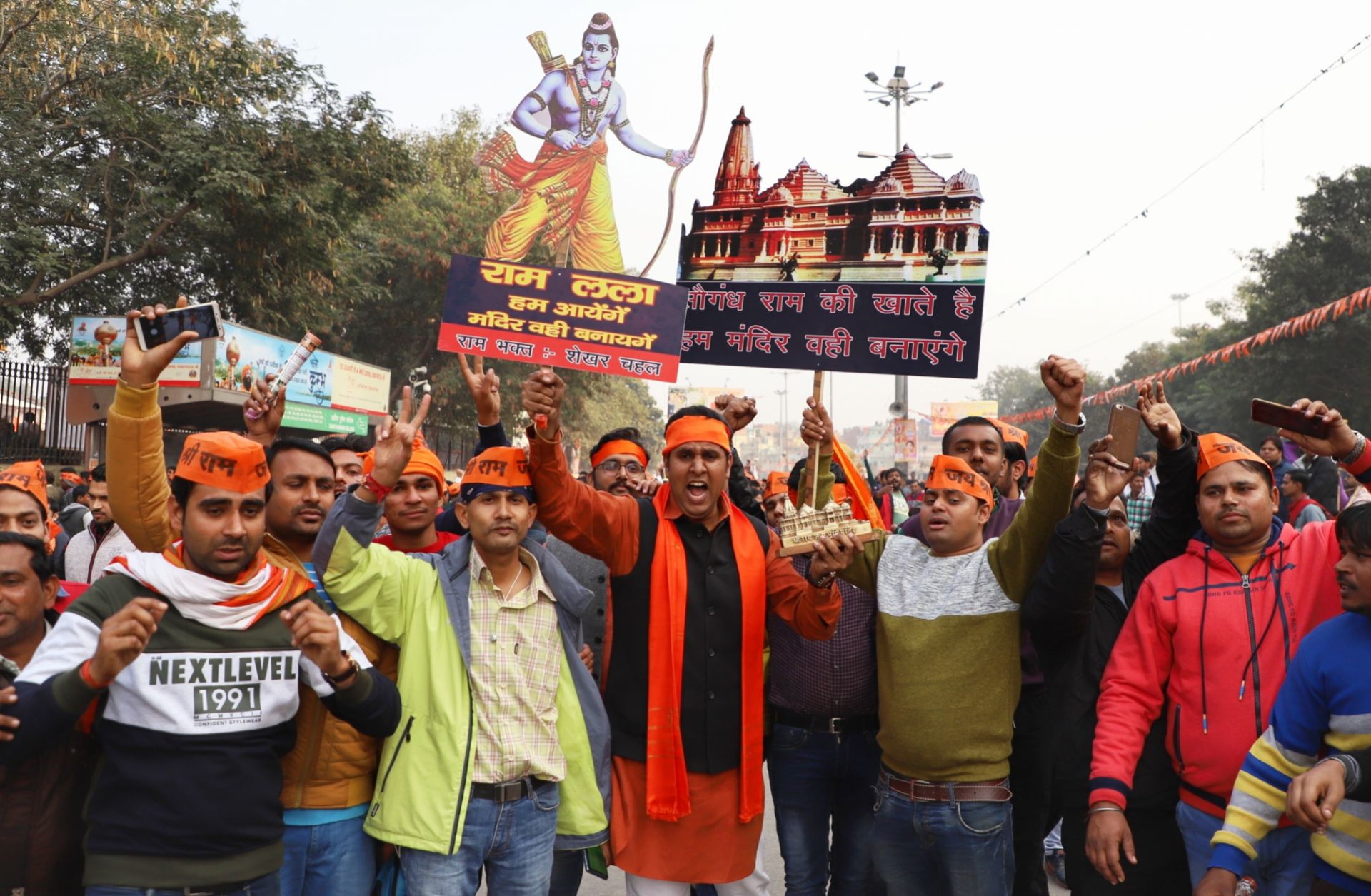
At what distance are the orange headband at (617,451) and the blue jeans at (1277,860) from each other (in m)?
2.88

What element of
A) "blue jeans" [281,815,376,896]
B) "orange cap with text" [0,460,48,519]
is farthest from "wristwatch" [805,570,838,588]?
"orange cap with text" [0,460,48,519]

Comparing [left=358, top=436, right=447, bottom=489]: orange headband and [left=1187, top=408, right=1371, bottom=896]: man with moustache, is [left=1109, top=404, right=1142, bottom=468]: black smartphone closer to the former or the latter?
[left=1187, top=408, right=1371, bottom=896]: man with moustache

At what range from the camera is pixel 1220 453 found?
3385 millimetres

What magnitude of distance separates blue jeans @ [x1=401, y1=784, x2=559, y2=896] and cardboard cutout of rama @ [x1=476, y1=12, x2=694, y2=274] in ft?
16.1

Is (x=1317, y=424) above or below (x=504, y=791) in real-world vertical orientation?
above

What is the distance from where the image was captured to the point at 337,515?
10.1 ft

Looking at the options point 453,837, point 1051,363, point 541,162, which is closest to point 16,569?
point 453,837

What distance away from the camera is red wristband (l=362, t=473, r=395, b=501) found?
3123 mm

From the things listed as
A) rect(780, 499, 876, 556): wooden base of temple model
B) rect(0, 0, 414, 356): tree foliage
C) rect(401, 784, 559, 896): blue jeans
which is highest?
rect(0, 0, 414, 356): tree foliage

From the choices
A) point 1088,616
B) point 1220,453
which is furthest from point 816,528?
point 1220,453

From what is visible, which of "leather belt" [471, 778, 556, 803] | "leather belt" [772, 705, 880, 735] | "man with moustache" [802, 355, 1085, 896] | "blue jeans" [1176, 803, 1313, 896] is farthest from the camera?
"leather belt" [772, 705, 880, 735]

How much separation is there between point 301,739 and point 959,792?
2.01 metres

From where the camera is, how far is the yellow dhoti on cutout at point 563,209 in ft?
26.0

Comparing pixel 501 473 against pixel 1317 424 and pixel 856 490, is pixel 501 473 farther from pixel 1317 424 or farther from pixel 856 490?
pixel 1317 424
